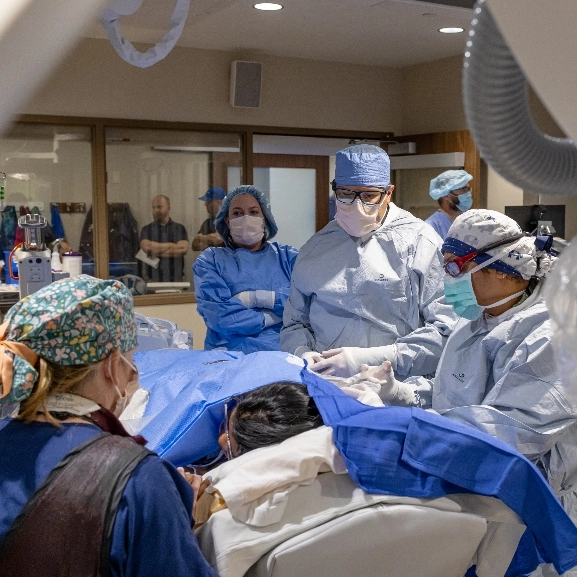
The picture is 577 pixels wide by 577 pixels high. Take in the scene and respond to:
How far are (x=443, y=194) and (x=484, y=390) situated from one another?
325cm

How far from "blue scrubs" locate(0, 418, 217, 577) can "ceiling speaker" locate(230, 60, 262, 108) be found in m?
4.79

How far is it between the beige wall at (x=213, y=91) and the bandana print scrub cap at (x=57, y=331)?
3889mm

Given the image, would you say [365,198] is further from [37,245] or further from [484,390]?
[37,245]

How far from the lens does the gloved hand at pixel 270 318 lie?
3377 mm

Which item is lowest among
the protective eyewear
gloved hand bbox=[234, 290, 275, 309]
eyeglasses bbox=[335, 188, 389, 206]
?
gloved hand bbox=[234, 290, 275, 309]

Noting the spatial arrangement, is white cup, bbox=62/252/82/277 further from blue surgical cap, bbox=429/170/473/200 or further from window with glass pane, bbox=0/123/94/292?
blue surgical cap, bbox=429/170/473/200

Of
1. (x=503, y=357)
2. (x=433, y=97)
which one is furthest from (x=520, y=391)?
(x=433, y=97)

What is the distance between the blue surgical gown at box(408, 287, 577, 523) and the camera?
1.82 m

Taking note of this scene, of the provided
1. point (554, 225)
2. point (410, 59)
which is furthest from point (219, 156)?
point (554, 225)

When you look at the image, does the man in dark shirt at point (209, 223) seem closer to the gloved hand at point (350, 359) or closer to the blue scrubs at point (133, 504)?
the gloved hand at point (350, 359)

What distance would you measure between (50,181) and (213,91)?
54.3 inches

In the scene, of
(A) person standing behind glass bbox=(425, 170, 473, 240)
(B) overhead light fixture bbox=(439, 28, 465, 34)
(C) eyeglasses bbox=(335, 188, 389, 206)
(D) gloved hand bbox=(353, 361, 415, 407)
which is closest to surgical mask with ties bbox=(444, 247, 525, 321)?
(D) gloved hand bbox=(353, 361, 415, 407)

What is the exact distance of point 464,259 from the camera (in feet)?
6.86

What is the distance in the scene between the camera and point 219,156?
5984mm
